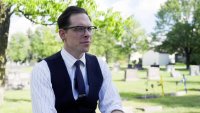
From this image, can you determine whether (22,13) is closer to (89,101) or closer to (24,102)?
(24,102)

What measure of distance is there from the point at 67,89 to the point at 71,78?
0.13 metres

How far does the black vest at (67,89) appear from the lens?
3.60 metres

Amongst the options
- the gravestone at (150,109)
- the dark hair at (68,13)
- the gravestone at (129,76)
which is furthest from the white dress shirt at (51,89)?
the gravestone at (129,76)

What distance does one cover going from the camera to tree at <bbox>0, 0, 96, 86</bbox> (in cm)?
1483

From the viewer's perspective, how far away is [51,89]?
3592 mm

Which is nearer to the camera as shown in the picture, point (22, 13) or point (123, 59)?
point (22, 13)

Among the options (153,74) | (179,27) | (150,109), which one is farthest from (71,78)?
(179,27)

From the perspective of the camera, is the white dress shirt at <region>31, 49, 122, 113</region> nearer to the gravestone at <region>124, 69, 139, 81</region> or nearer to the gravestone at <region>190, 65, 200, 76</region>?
the gravestone at <region>124, 69, 139, 81</region>

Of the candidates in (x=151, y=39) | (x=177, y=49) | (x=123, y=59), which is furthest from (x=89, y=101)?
(x=123, y=59)

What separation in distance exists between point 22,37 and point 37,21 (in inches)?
3346

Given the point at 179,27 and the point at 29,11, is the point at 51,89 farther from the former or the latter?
the point at 179,27

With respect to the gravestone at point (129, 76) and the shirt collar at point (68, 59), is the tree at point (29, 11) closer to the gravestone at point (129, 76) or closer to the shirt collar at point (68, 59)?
the shirt collar at point (68, 59)

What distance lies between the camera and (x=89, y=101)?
12.1 feet

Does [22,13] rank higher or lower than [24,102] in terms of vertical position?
higher
